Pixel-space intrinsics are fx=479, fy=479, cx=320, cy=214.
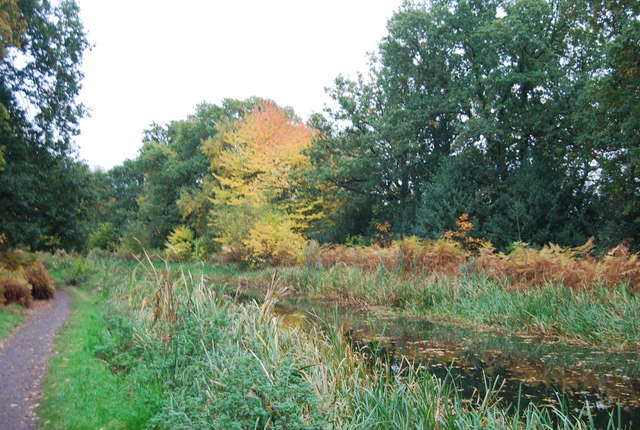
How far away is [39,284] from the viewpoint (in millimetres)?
13750

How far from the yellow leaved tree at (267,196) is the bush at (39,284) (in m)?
9.14

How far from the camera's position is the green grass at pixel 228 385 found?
387 cm

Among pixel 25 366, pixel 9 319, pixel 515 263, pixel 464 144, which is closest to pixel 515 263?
pixel 515 263

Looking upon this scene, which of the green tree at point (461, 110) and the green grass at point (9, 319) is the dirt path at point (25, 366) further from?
the green tree at point (461, 110)

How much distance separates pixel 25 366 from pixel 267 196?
18.1m

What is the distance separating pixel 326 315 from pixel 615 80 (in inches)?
426

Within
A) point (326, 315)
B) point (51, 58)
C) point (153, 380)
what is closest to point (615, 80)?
point (326, 315)

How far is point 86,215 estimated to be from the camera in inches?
777

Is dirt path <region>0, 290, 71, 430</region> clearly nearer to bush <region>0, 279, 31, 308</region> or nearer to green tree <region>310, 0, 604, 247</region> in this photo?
bush <region>0, 279, 31, 308</region>

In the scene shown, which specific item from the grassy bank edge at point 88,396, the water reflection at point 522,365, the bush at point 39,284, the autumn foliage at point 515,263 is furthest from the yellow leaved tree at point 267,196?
the grassy bank edge at point 88,396

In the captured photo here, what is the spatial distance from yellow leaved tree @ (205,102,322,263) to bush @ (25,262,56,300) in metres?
9.14

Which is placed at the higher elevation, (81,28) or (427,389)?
(81,28)

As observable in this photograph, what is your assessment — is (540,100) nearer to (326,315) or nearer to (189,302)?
(326,315)

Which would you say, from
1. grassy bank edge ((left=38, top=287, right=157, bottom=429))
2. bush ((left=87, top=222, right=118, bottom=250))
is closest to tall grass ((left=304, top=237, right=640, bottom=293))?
grassy bank edge ((left=38, top=287, right=157, bottom=429))
